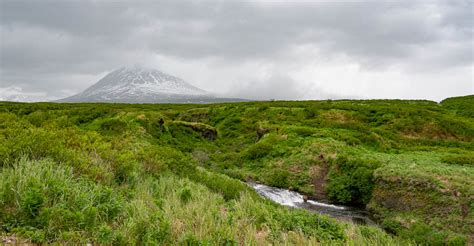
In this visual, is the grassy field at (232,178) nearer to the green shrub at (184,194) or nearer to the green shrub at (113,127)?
the green shrub at (184,194)

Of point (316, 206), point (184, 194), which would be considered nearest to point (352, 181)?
point (316, 206)

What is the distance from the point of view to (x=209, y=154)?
27.6 meters

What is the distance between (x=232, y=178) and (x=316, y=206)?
4.77m

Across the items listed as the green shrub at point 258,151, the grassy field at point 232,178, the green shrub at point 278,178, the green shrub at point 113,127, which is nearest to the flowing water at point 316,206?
the grassy field at point 232,178

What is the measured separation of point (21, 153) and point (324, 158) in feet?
60.8

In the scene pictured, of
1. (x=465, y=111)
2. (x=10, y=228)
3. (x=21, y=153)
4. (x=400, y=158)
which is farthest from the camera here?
(x=465, y=111)

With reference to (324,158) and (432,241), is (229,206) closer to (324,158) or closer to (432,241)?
(432,241)

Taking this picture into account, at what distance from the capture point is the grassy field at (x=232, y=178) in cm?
Answer: 590

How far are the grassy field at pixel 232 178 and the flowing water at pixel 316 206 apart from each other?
0.82m

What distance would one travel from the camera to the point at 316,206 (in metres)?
18.1

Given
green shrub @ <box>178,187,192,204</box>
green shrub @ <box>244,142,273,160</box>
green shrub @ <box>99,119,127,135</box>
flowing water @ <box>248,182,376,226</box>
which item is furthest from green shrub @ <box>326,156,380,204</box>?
green shrub @ <box>99,119,127,135</box>

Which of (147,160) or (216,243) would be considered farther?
(147,160)

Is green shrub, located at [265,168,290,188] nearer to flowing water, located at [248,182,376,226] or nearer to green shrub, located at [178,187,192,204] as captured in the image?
flowing water, located at [248,182,376,226]

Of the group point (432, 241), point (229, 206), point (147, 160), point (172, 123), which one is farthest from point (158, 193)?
point (172, 123)
